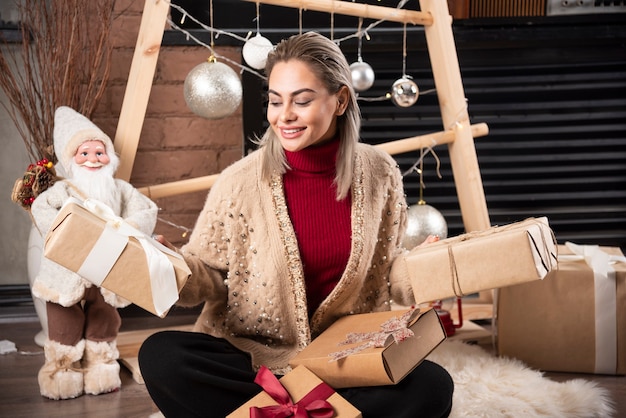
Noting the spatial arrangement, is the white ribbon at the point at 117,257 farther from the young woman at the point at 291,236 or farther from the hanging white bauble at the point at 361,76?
the hanging white bauble at the point at 361,76

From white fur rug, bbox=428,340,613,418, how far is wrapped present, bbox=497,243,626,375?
0.10 m

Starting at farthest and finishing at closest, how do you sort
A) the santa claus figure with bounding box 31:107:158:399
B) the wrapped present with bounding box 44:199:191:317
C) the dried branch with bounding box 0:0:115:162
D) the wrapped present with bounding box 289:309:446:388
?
1. the dried branch with bounding box 0:0:115:162
2. the santa claus figure with bounding box 31:107:158:399
3. the wrapped present with bounding box 289:309:446:388
4. the wrapped present with bounding box 44:199:191:317

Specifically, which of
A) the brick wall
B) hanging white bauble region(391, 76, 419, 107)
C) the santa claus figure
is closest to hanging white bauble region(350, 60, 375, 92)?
hanging white bauble region(391, 76, 419, 107)

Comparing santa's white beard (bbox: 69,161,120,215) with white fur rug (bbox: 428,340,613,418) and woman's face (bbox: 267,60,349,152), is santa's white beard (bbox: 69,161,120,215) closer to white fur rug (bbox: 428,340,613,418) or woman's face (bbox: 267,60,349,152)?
Result: woman's face (bbox: 267,60,349,152)

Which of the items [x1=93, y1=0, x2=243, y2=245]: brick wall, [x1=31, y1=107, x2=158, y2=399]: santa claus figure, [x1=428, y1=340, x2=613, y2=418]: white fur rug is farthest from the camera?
[x1=93, y1=0, x2=243, y2=245]: brick wall

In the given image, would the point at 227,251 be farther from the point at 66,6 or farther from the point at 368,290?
the point at 66,6

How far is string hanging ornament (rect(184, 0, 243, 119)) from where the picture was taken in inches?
86.0

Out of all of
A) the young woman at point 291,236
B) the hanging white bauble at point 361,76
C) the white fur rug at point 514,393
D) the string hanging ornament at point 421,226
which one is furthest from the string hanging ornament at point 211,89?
the white fur rug at point 514,393

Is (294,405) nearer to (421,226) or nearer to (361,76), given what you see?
(421,226)

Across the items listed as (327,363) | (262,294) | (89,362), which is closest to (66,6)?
(89,362)

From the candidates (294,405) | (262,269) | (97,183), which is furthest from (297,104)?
(97,183)

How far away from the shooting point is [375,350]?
144cm

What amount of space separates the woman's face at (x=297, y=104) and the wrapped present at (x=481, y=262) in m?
0.34

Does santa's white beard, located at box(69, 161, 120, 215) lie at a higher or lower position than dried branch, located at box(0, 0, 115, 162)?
lower
